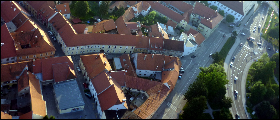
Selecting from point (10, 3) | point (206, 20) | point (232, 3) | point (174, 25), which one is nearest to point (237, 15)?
point (232, 3)

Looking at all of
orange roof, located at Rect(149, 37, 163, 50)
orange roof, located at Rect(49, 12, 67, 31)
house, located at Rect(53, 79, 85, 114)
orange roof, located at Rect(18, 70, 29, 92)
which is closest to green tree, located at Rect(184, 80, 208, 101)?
orange roof, located at Rect(149, 37, 163, 50)

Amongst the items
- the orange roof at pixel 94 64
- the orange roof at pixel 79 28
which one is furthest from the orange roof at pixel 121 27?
the orange roof at pixel 94 64

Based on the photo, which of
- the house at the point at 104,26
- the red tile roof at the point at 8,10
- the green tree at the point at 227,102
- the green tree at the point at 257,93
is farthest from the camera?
the house at the point at 104,26

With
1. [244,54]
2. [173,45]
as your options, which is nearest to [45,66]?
[173,45]

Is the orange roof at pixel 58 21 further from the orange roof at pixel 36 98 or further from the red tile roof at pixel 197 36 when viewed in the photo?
the red tile roof at pixel 197 36

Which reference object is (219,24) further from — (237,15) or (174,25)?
(174,25)

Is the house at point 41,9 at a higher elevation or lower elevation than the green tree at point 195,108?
higher
